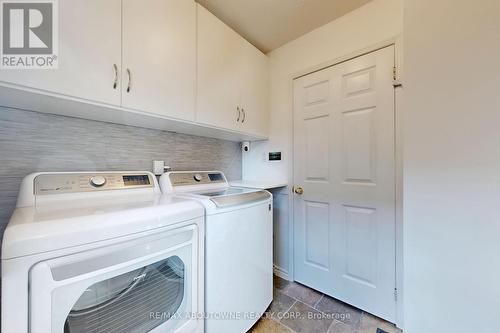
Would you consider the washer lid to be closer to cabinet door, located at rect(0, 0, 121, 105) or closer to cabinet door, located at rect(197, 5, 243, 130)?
cabinet door, located at rect(0, 0, 121, 105)

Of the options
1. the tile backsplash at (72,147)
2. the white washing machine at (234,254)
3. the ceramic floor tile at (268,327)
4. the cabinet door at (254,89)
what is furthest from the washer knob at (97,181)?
the ceramic floor tile at (268,327)

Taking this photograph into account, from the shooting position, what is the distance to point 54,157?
45.4 inches

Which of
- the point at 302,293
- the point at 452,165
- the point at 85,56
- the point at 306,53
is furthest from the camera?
the point at 306,53

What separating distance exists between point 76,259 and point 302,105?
195cm

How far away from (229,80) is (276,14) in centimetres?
69

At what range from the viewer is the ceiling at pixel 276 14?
1561mm

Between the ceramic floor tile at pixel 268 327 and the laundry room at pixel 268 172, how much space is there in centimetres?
1

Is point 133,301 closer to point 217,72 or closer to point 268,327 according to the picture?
point 268,327

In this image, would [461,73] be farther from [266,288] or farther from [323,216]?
[266,288]

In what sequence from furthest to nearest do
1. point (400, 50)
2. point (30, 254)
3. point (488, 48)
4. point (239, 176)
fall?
point (239, 176)
point (400, 50)
point (488, 48)
point (30, 254)

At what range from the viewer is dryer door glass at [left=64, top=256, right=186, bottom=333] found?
73 centimetres

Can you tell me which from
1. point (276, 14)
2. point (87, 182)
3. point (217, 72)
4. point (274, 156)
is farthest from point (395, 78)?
point (87, 182)

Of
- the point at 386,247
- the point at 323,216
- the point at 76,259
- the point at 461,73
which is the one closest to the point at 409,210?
the point at 461,73

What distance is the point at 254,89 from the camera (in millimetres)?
2002
